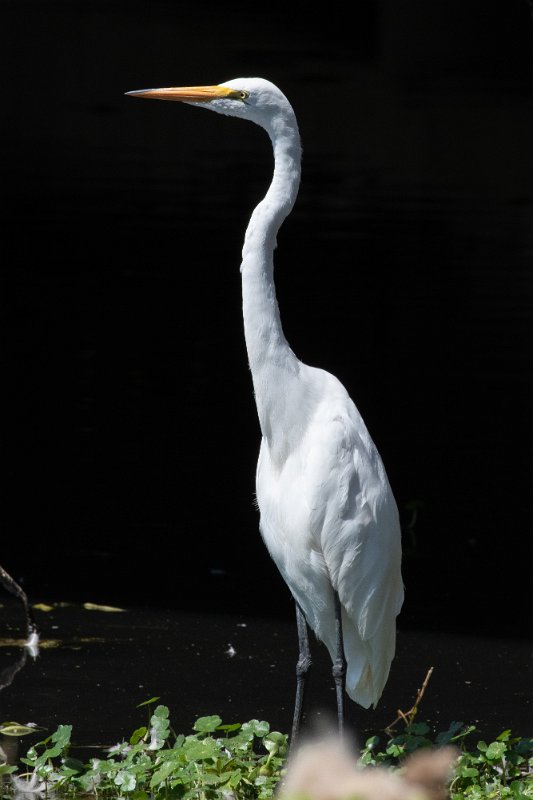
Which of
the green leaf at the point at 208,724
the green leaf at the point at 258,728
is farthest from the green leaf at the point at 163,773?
the green leaf at the point at 258,728

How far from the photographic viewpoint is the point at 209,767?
330 centimetres

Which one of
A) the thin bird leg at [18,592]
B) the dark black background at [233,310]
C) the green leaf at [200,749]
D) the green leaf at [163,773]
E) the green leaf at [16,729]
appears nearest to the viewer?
the green leaf at [163,773]

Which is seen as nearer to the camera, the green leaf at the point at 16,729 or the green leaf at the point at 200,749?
the green leaf at the point at 200,749

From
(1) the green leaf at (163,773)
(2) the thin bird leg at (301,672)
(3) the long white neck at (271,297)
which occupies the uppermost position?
(3) the long white neck at (271,297)

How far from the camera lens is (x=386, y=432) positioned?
6.89m

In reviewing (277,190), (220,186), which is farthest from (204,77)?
(277,190)

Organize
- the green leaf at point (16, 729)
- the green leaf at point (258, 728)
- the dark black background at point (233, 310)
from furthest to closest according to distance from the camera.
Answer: the dark black background at point (233, 310)
the green leaf at point (16, 729)
the green leaf at point (258, 728)

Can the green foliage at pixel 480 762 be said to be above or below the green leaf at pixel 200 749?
below

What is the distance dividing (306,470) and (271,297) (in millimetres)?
439

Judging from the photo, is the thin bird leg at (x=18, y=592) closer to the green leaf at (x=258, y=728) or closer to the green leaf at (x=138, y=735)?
the green leaf at (x=138, y=735)

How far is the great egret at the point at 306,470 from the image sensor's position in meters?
3.27

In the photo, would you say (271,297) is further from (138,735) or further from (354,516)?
(138,735)

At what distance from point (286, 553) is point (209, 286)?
644cm

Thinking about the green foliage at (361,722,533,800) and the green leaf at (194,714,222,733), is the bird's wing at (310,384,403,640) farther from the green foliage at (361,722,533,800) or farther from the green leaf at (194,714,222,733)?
the green leaf at (194,714,222,733)
